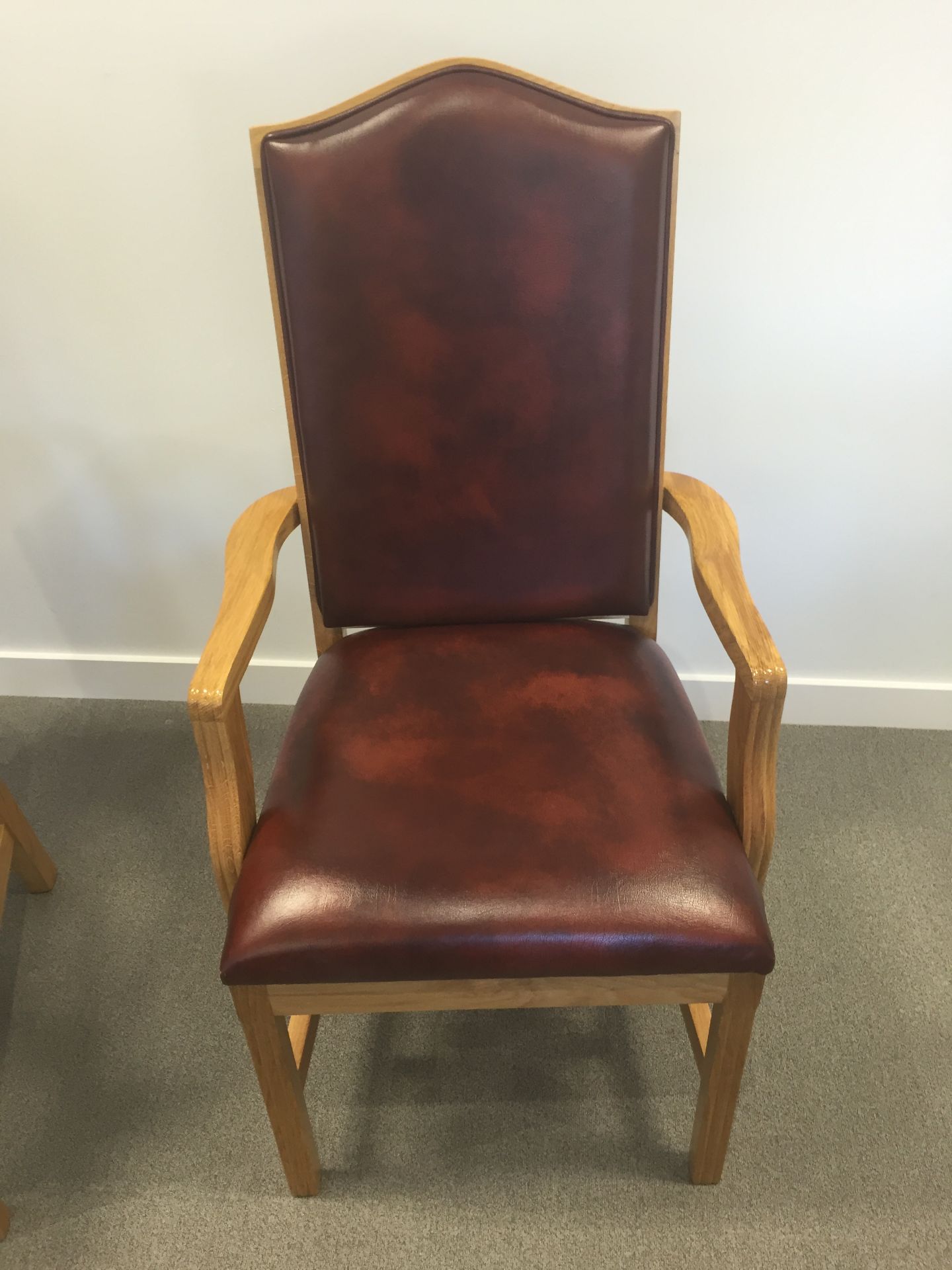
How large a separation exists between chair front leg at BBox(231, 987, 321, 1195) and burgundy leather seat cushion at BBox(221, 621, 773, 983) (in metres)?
0.08

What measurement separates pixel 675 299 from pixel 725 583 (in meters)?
0.56

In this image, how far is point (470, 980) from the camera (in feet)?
2.59

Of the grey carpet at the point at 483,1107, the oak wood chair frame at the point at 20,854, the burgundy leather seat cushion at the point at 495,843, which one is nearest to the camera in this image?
the burgundy leather seat cushion at the point at 495,843

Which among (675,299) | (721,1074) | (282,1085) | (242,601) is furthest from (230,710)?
(675,299)

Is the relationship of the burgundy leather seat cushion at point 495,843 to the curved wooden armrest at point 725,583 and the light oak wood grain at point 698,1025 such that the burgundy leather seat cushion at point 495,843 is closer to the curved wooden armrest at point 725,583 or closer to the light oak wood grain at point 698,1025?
the curved wooden armrest at point 725,583

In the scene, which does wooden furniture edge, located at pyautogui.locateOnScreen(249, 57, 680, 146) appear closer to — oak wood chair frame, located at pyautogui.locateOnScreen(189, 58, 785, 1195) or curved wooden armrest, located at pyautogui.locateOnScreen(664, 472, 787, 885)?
oak wood chair frame, located at pyautogui.locateOnScreen(189, 58, 785, 1195)

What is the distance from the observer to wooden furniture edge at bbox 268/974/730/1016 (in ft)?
2.61

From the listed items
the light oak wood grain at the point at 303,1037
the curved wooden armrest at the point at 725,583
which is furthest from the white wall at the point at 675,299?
the light oak wood grain at the point at 303,1037

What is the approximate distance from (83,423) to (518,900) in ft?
3.64

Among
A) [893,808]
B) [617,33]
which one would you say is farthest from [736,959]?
[617,33]

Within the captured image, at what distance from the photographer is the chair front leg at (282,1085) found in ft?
2.68

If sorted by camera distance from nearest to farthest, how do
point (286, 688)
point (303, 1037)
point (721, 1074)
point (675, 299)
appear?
point (721, 1074) < point (303, 1037) < point (675, 299) < point (286, 688)

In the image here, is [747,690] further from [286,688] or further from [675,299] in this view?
[286,688]

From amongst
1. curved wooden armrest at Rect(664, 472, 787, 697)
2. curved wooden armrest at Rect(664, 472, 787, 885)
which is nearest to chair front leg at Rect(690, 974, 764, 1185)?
curved wooden armrest at Rect(664, 472, 787, 885)
